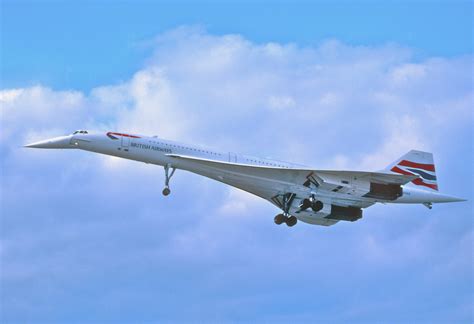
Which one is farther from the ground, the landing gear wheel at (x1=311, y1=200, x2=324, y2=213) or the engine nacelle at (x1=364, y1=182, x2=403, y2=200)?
the engine nacelle at (x1=364, y1=182, x2=403, y2=200)

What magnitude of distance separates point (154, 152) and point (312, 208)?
7506 millimetres

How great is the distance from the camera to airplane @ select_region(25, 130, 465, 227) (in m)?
47.0

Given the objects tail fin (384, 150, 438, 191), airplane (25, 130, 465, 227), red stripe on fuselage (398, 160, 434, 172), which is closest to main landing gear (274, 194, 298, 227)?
airplane (25, 130, 465, 227)

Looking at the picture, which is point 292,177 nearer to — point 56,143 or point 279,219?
point 279,219

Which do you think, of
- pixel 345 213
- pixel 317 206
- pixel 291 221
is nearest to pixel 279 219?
pixel 291 221

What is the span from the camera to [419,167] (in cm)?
5047

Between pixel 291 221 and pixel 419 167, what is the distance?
20.8ft

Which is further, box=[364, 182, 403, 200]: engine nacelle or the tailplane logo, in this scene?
the tailplane logo

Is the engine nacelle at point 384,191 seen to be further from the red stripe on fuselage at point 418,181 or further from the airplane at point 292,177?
the red stripe on fuselage at point 418,181

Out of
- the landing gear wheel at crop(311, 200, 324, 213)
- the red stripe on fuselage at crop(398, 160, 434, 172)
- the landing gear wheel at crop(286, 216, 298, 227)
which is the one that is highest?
the red stripe on fuselage at crop(398, 160, 434, 172)

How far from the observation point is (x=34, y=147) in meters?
46.8

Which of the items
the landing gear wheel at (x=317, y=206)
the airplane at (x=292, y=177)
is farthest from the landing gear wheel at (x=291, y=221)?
the landing gear wheel at (x=317, y=206)

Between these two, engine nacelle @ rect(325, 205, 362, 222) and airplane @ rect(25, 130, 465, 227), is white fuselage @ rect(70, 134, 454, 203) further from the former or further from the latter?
engine nacelle @ rect(325, 205, 362, 222)

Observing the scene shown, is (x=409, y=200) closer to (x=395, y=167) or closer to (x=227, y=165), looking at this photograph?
(x=395, y=167)
